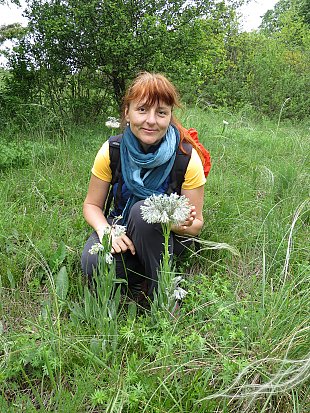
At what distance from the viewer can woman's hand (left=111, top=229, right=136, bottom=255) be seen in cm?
204

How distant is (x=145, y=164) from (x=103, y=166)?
0.32 metres

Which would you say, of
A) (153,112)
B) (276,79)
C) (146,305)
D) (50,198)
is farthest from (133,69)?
(276,79)

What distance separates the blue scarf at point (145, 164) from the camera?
7.06ft

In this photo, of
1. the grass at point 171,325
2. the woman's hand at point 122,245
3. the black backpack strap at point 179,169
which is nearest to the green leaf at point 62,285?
the grass at point 171,325

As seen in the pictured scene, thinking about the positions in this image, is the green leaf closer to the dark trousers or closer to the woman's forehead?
the dark trousers

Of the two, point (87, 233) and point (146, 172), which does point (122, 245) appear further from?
point (87, 233)

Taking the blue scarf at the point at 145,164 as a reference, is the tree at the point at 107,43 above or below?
above

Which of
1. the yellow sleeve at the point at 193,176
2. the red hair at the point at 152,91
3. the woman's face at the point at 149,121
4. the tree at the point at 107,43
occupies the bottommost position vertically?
the yellow sleeve at the point at 193,176

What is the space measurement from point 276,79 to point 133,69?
7156 mm

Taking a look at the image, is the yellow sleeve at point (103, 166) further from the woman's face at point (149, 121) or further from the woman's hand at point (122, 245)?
the woman's hand at point (122, 245)

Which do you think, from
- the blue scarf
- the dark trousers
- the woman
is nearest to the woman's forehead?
the woman

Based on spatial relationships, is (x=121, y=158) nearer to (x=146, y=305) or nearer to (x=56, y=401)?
(x=146, y=305)


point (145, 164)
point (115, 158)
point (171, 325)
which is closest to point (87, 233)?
point (115, 158)

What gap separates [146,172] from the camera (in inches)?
87.8
